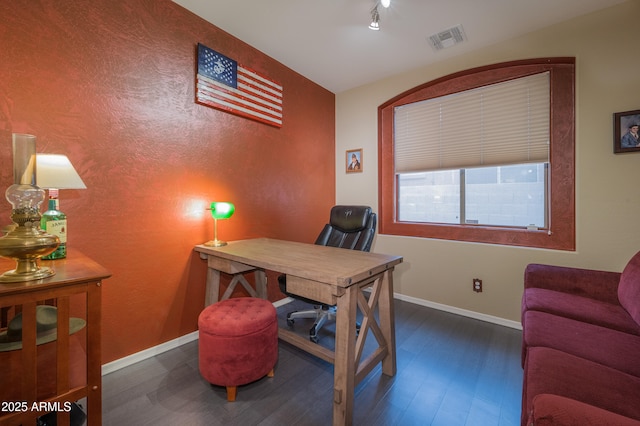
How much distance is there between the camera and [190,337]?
2.20 metres

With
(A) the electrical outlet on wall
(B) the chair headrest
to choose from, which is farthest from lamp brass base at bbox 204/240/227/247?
(A) the electrical outlet on wall

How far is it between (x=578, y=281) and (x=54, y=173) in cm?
321

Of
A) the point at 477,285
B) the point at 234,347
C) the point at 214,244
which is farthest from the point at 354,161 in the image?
the point at 234,347

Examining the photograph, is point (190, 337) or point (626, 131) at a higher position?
point (626, 131)

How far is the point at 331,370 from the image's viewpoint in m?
1.82

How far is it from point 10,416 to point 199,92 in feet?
→ 6.98

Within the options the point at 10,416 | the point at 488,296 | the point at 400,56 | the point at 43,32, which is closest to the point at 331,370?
the point at 10,416

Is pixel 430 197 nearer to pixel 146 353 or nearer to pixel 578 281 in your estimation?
pixel 578 281

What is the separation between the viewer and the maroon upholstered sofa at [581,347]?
0.76m

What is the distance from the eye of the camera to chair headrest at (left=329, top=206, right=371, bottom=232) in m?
2.56

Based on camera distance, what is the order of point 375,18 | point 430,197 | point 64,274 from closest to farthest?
point 64,274 → point 375,18 → point 430,197

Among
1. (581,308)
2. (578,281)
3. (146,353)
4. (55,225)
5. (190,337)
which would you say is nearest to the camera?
(55,225)

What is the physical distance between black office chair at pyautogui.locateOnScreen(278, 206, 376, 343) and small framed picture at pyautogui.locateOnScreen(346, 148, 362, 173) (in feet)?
3.16

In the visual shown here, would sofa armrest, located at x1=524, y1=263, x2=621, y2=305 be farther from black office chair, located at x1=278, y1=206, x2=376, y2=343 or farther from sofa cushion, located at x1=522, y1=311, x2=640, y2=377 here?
black office chair, located at x1=278, y1=206, x2=376, y2=343
